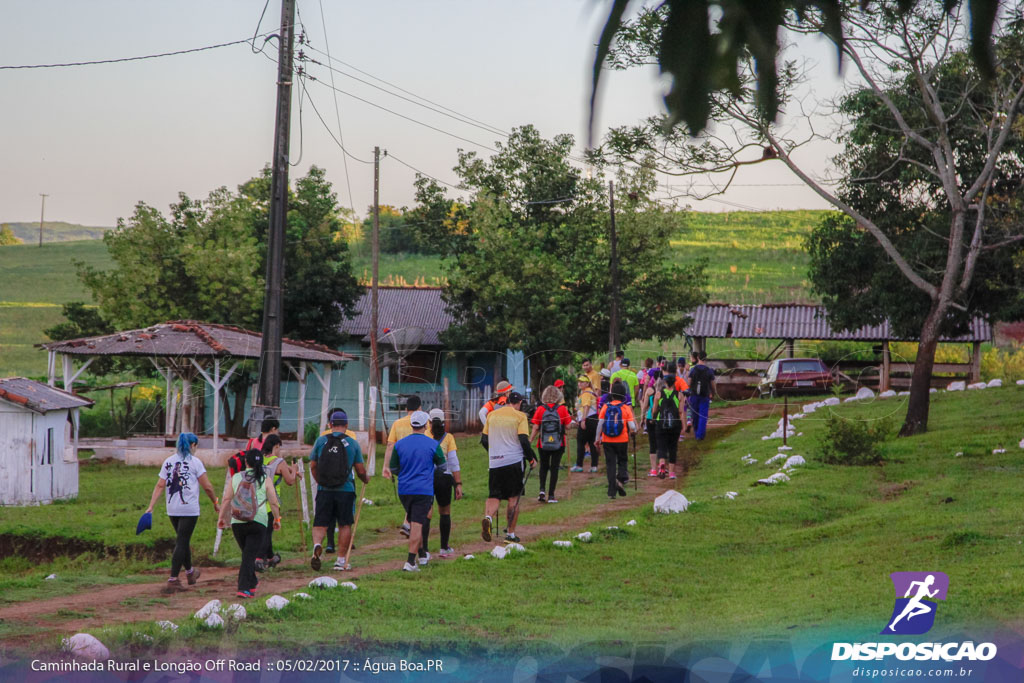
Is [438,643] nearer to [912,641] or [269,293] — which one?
[912,641]

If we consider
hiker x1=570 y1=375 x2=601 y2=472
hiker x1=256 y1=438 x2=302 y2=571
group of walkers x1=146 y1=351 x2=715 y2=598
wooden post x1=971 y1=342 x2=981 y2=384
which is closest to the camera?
group of walkers x1=146 y1=351 x2=715 y2=598

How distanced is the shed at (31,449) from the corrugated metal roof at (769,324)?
81.9ft

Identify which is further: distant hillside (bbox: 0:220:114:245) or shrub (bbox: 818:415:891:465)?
distant hillside (bbox: 0:220:114:245)

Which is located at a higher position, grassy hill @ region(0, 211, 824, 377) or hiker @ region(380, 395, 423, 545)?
grassy hill @ region(0, 211, 824, 377)

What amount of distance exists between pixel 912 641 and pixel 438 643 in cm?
336

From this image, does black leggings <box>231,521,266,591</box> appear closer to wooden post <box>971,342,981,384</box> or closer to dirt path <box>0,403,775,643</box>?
dirt path <box>0,403,775,643</box>

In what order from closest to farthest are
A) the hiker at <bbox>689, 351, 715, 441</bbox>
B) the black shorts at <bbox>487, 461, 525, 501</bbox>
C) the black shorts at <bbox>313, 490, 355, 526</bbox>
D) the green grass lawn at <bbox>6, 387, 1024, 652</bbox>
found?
1. the green grass lawn at <bbox>6, 387, 1024, 652</bbox>
2. the black shorts at <bbox>313, 490, 355, 526</bbox>
3. the black shorts at <bbox>487, 461, 525, 501</bbox>
4. the hiker at <bbox>689, 351, 715, 441</bbox>

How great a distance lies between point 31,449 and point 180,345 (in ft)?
23.5

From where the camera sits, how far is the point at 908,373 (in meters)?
37.9

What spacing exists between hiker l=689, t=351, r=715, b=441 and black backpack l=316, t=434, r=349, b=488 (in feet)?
34.2

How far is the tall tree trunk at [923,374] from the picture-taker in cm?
2170

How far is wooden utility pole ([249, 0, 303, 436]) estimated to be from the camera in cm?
1555

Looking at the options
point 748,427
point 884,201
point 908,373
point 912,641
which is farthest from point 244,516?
point 908,373

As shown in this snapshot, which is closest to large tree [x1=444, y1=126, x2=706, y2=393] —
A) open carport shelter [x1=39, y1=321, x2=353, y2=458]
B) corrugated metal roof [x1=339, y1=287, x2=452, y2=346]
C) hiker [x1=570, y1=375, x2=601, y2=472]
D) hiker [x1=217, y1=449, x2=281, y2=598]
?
corrugated metal roof [x1=339, y1=287, x2=452, y2=346]
